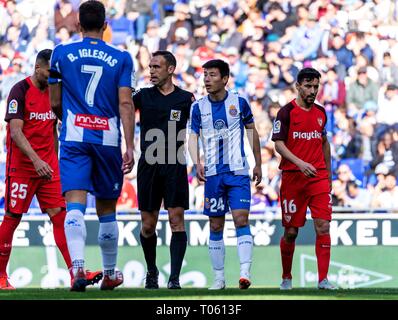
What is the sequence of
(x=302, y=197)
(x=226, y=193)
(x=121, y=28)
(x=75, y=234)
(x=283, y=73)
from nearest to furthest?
(x=75, y=234) < (x=226, y=193) < (x=302, y=197) < (x=283, y=73) < (x=121, y=28)

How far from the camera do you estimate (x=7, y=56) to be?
20.4 m

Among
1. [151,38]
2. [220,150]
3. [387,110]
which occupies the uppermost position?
[151,38]

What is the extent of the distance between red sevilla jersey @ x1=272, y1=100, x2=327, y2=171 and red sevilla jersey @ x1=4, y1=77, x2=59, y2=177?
253 cm

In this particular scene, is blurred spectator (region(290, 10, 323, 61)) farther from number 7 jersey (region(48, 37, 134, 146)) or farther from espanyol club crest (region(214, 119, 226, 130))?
number 7 jersey (region(48, 37, 134, 146))

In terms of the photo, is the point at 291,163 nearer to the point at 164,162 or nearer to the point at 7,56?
the point at 164,162

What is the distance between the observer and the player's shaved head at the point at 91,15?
372 inches

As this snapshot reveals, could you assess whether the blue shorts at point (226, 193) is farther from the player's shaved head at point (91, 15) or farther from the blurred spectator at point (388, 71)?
the blurred spectator at point (388, 71)

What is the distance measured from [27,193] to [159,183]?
Answer: 1458 mm

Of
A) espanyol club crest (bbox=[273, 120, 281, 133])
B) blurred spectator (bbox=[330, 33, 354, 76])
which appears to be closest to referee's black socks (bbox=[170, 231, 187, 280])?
espanyol club crest (bbox=[273, 120, 281, 133])

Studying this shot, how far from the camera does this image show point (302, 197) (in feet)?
39.7

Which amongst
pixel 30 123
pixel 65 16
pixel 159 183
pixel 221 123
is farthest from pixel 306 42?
pixel 30 123

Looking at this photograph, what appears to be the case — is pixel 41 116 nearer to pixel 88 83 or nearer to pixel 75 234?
pixel 88 83

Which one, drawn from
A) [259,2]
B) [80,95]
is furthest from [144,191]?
[259,2]

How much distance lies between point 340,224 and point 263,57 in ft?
16.4
